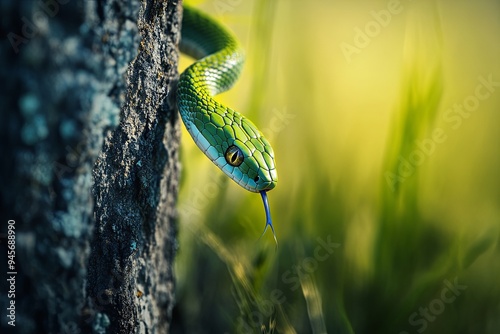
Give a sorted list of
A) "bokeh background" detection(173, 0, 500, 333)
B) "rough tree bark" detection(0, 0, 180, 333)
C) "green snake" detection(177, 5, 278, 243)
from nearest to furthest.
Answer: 1. "rough tree bark" detection(0, 0, 180, 333)
2. "green snake" detection(177, 5, 278, 243)
3. "bokeh background" detection(173, 0, 500, 333)

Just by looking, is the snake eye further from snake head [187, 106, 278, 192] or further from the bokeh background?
the bokeh background

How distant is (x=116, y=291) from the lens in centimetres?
210

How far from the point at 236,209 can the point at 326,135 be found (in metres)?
0.83

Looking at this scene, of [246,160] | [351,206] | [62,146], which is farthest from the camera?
[351,206]

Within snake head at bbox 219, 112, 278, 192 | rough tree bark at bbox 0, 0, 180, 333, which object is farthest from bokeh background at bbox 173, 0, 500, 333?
rough tree bark at bbox 0, 0, 180, 333

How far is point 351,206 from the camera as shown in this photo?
11.8ft

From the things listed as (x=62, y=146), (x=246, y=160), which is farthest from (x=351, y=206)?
(x=62, y=146)

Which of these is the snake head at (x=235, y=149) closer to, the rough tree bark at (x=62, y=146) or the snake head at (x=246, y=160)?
the snake head at (x=246, y=160)

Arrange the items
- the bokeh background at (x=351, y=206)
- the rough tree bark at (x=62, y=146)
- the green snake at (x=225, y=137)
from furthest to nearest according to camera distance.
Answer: the bokeh background at (x=351, y=206) → the green snake at (x=225, y=137) → the rough tree bark at (x=62, y=146)

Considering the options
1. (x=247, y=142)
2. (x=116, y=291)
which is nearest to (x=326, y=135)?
(x=247, y=142)

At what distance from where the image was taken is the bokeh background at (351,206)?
299 centimetres

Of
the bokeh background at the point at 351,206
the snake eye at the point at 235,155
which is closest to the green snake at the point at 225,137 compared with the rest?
the snake eye at the point at 235,155

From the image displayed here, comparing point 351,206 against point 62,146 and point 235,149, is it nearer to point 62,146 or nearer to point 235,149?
point 235,149

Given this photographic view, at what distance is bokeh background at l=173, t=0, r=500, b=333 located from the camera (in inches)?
118
